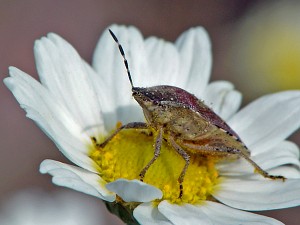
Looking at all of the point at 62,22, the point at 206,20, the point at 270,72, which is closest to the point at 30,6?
the point at 62,22

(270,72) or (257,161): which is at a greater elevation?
(270,72)

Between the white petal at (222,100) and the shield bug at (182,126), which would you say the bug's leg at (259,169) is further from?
the white petal at (222,100)

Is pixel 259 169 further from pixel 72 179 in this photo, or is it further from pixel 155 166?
pixel 72 179

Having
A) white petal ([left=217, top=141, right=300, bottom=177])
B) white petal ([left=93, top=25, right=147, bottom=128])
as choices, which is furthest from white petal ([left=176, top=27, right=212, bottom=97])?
white petal ([left=217, top=141, right=300, bottom=177])

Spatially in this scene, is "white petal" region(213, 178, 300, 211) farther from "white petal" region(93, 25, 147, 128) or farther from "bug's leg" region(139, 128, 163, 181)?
"white petal" region(93, 25, 147, 128)

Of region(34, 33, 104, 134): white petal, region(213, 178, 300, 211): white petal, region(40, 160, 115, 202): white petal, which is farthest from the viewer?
region(34, 33, 104, 134): white petal

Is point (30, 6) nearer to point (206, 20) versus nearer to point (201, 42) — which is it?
point (206, 20)
